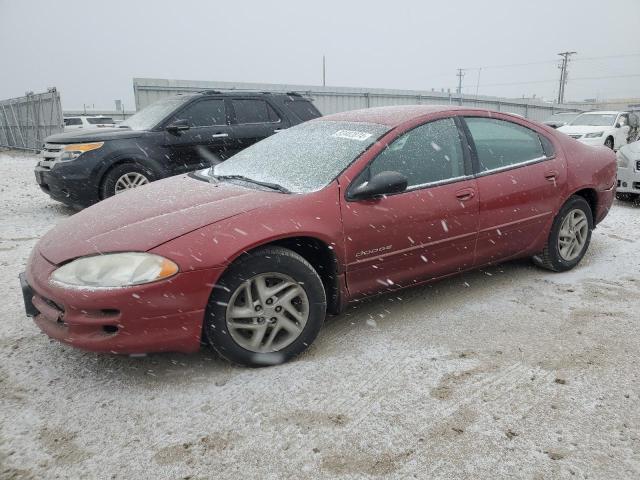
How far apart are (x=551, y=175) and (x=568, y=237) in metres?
0.65

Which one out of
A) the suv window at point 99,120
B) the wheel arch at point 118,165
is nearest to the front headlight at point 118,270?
the wheel arch at point 118,165

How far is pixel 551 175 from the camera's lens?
4086 mm

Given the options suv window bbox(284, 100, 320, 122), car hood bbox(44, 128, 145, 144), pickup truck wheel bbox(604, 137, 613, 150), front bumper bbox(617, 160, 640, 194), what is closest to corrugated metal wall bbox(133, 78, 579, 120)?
suv window bbox(284, 100, 320, 122)

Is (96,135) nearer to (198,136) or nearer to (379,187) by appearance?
(198,136)

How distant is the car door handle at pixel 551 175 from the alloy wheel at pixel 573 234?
1.31 ft

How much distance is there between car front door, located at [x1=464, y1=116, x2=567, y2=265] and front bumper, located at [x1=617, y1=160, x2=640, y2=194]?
171 inches

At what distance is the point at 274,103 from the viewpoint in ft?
25.9

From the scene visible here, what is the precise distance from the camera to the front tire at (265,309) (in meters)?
2.68

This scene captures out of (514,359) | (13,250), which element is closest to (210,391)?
(514,359)

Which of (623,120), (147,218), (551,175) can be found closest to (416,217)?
(551,175)

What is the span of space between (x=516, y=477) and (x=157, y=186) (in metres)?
2.90

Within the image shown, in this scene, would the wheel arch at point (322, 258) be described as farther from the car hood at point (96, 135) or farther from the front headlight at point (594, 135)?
the front headlight at point (594, 135)

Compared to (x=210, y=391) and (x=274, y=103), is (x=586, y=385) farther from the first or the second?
(x=274, y=103)

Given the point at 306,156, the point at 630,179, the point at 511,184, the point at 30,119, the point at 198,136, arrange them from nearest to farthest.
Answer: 1. the point at 306,156
2. the point at 511,184
3. the point at 198,136
4. the point at 630,179
5. the point at 30,119
